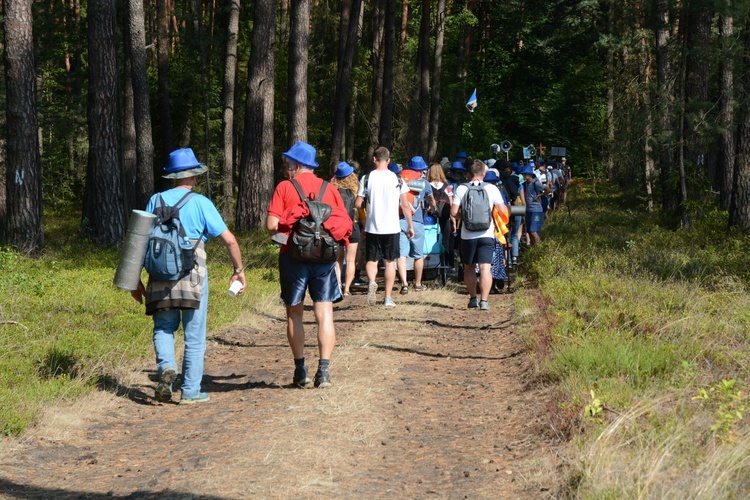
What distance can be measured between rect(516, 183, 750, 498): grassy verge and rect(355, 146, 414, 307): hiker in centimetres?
178

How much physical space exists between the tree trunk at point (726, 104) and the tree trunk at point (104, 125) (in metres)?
10.9

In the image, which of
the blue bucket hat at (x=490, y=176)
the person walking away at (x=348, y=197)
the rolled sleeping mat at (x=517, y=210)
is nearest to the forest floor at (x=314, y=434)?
the person walking away at (x=348, y=197)

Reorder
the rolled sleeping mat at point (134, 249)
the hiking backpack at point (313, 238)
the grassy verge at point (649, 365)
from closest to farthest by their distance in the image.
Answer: the grassy verge at point (649, 365) → the rolled sleeping mat at point (134, 249) → the hiking backpack at point (313, 238)

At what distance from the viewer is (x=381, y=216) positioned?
41.1 ft

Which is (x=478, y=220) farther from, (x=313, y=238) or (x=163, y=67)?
(x=163, y=67)

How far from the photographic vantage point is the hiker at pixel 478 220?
1234 centimetres

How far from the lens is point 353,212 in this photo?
12.9 m

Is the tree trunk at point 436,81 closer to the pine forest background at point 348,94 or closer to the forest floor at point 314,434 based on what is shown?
Answer: the pine forest background at point 348,94

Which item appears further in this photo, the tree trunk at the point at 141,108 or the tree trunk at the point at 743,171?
the tree trunk at the point at 141,108

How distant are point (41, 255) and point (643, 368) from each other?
36.6ft

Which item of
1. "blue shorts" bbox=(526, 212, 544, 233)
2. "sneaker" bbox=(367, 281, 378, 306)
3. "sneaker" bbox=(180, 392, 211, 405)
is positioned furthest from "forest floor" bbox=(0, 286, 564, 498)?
"blue shorts" bbox=(526, 212, 544, 233)

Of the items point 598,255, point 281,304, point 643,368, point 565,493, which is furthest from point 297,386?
point 598,255

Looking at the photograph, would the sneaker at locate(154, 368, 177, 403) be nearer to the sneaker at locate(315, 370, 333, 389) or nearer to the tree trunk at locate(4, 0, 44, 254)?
the sneaker at locate(315, 370, 333, 389)

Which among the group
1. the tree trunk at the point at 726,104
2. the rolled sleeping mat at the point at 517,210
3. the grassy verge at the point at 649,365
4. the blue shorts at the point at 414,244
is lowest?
the grassy verge at the point at 649,365
